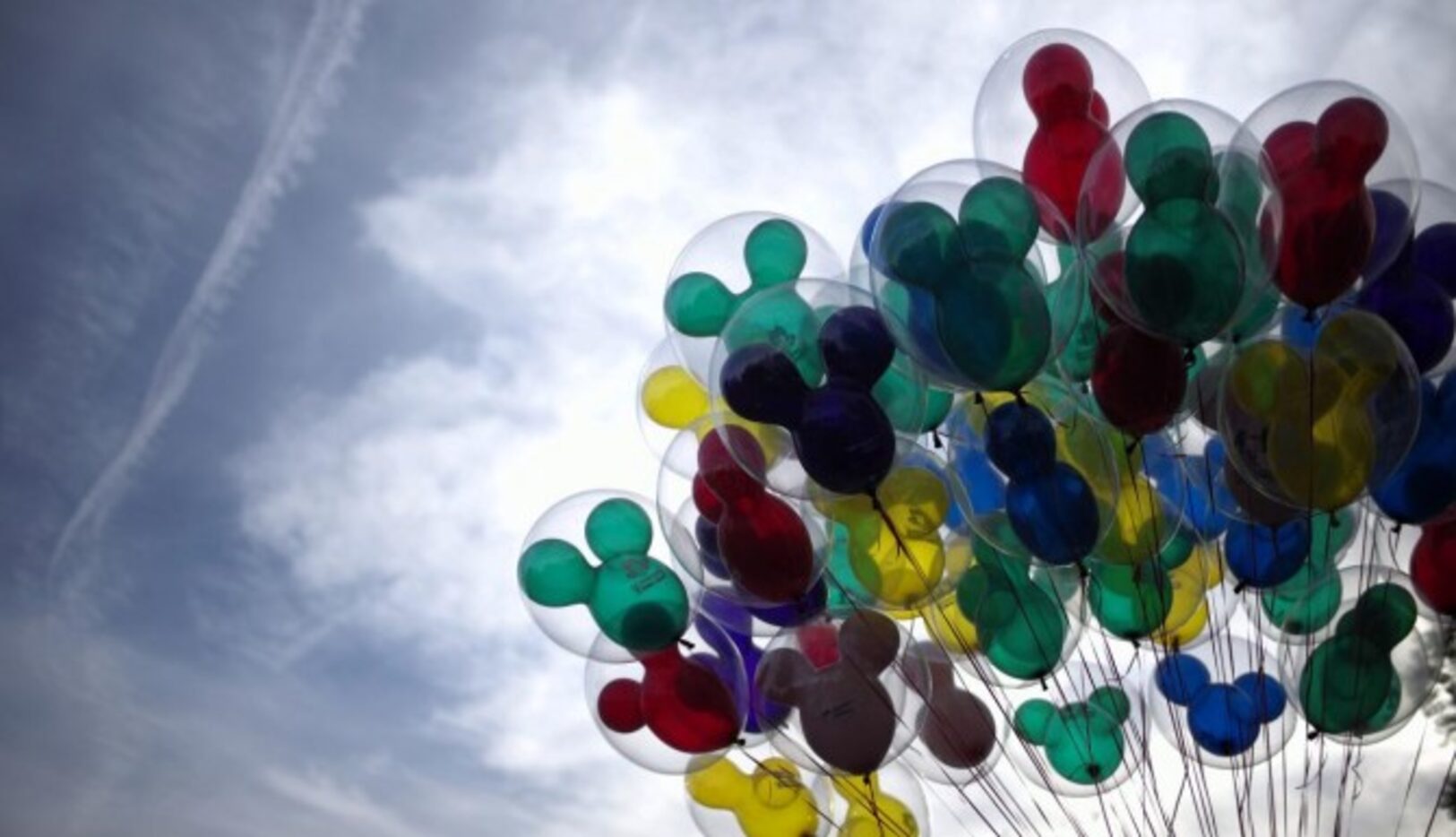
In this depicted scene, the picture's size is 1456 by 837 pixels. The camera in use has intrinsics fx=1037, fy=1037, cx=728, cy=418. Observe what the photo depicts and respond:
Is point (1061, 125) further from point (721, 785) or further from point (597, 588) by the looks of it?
point (721, 785)

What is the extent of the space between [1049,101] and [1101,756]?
2251 millimetres

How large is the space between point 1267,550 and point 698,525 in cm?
186

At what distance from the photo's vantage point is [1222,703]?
358 centimetres

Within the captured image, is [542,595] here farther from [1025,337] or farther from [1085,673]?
[1085,673]

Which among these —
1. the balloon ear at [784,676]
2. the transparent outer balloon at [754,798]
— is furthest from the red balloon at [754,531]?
the transparent outer balloon at [754,798]

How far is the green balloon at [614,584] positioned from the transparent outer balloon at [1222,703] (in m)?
1.77

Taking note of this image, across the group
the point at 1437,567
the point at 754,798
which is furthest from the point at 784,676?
the point at 1437,567

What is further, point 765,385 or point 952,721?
point 952,721

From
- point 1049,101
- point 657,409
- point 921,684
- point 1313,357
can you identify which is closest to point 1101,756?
point 921,684

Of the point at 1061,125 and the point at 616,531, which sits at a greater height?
the point at 1061,125

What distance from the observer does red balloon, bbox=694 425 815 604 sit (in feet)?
10.4

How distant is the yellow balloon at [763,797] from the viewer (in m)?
3.71

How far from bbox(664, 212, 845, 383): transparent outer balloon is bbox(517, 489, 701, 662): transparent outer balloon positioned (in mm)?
629

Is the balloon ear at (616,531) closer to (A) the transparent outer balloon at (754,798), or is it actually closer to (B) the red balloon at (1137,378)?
(A) the transparent outer balloon at (754,798)
